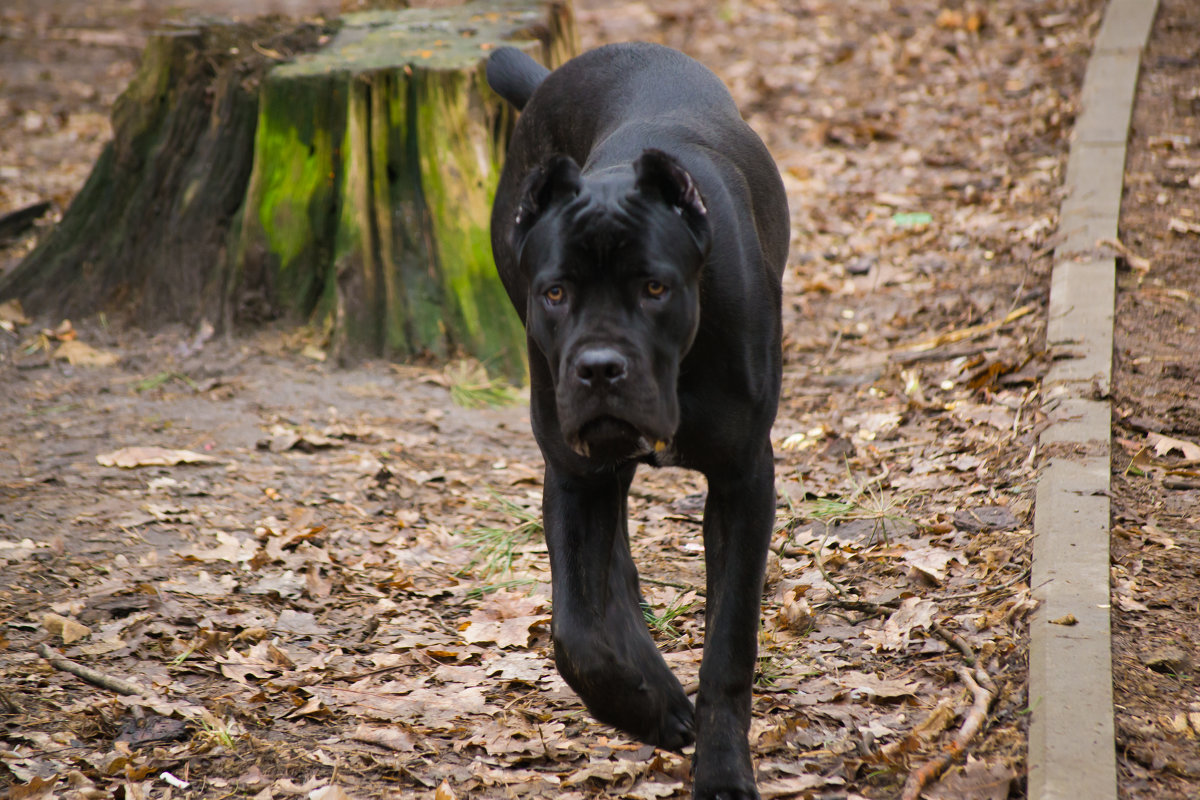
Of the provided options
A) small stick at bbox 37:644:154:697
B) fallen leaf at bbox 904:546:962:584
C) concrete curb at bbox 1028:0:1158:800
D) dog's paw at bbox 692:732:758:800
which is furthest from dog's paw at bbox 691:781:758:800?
small stick at bbox 37:644:154:697

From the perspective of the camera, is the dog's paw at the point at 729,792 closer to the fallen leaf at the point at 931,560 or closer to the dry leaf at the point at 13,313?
the fallen leaf at the point at 931,560

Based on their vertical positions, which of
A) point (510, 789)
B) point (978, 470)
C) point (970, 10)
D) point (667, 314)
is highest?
point (970, 10)

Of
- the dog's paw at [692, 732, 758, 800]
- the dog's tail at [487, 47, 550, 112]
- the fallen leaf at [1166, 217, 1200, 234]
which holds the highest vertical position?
the dog's tail at [487, 47, 550, 112]

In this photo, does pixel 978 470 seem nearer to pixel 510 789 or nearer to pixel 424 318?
pixel 510 789

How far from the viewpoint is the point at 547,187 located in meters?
3.17

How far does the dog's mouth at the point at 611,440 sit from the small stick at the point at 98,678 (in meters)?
1.62

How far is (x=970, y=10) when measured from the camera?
38.4 ft

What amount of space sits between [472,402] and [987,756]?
3694 mm

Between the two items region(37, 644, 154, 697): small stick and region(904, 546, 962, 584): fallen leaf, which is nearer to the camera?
region(37, 644, 154, 697): small stick

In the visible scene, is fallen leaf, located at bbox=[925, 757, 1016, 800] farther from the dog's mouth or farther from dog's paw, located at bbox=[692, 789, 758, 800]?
the dog's mouth

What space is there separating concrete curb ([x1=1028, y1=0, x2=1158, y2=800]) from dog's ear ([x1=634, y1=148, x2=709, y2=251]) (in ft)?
4.96

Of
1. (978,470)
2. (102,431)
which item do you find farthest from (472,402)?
(978,470)

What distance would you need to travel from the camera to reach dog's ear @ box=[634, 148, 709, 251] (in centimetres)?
Result: 305

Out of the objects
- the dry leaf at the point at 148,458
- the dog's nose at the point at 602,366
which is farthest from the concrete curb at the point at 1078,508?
the dry leaf at the point at 148,458
